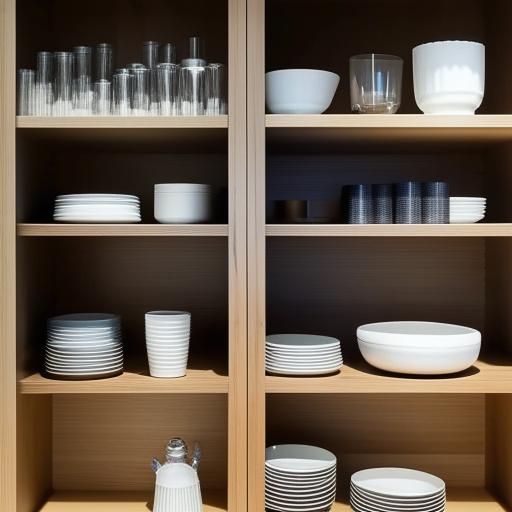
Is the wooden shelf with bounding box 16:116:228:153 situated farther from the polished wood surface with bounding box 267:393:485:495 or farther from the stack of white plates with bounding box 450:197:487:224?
the polished wood surface with bounding box 267:393:485:495

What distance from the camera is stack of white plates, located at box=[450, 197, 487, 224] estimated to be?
1.70 meters

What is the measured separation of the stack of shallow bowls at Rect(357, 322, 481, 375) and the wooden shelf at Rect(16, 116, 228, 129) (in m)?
0.65

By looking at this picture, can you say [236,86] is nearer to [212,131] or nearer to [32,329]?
[212,131]

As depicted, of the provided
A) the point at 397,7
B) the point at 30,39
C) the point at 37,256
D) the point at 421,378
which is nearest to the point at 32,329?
the point at 37,256

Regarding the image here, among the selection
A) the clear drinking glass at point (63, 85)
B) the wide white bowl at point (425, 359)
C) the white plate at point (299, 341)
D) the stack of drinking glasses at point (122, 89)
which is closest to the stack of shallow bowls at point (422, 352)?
the wide white bowl at point (425, 359)

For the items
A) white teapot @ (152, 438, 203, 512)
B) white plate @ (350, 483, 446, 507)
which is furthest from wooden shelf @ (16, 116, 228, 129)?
white plate @ (350, 483, 446, 507)

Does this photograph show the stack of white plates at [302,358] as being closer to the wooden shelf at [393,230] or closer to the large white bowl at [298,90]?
the wooden shelf at [393,230]

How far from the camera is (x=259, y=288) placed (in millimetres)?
1642

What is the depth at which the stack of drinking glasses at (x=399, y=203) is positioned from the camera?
5.49ft

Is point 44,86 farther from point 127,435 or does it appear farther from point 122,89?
point 127,435

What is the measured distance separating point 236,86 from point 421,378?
0.83 m

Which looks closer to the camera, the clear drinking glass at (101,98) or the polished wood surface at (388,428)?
the clear drinking glass at (101,98)

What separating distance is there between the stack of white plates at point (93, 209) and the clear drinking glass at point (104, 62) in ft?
0.95

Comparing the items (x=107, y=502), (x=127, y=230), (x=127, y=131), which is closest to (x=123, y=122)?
(x=127, y=131)
